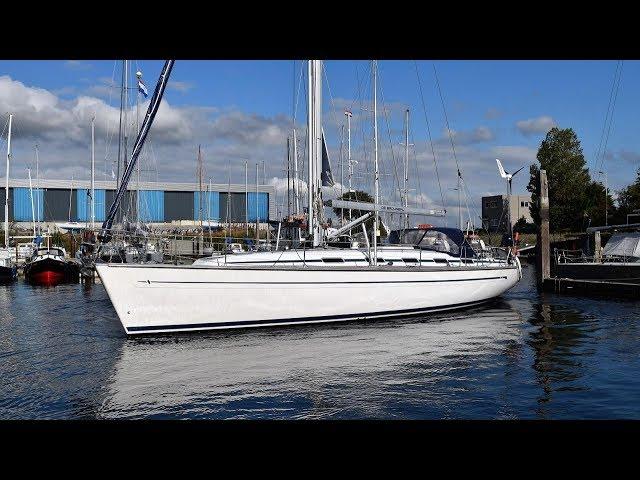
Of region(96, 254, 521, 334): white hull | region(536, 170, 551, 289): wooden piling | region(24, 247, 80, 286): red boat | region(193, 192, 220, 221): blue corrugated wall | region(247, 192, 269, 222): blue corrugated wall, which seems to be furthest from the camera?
region(247, 192, 269, 222): blue corrugated wall

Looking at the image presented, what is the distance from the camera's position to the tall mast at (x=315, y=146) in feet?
83.0

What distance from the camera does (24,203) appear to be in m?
81.4

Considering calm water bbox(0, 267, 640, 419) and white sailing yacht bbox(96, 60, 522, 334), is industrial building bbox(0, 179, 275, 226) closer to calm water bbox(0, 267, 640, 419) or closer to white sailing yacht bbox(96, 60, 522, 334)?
white sailing yacht bbox(96, 60, 522, 334)

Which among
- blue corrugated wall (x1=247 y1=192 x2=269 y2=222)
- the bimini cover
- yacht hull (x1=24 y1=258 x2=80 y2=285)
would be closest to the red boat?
yacht hull (x1=24 y1=258 x2=80 y2=285)

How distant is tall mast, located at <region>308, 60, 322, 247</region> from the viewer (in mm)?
25297

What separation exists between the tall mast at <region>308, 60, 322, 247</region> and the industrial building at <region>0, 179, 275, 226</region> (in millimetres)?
48966

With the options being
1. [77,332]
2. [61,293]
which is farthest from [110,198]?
[77,332]

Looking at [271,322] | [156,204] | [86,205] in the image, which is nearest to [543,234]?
[271,322]

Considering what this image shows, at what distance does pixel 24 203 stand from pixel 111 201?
33.7 feet

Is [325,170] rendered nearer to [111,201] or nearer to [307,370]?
[307,370]
